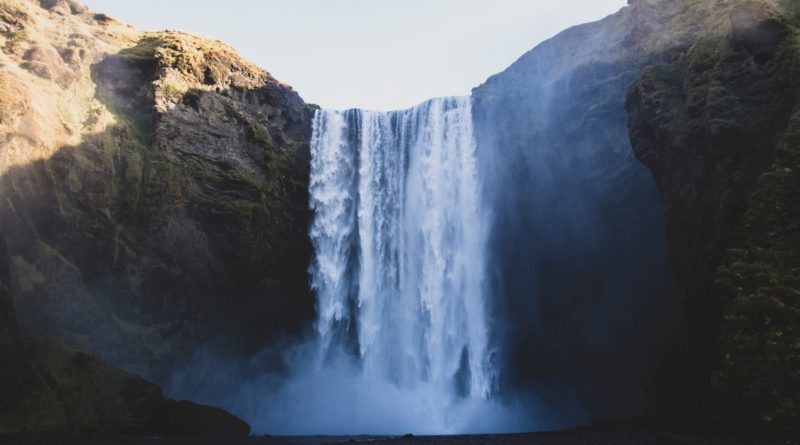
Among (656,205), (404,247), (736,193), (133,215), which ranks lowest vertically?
(736,193)

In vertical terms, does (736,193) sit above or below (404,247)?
below

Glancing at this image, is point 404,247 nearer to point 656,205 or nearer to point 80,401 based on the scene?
point 656,205

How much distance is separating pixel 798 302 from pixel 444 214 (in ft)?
69.5

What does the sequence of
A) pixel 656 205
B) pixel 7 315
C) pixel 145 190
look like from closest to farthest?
1. pixel 7 315
2. pixel 145 190
3. pixel 656 205

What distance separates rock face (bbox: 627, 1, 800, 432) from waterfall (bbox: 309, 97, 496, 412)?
41.5ft

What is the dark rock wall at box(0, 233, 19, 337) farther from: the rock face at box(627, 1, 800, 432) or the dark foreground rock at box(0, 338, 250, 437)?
the rock face at box(627, 1, 800, 432)

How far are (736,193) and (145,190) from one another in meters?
24.7

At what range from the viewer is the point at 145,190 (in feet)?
86.2

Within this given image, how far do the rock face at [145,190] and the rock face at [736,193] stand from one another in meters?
20.2

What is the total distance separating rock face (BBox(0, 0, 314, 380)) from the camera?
2223 centimetres

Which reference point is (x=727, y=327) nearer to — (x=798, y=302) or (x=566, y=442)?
(x=798, y=302)

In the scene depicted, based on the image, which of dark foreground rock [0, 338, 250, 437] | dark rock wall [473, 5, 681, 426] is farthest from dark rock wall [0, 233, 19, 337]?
dark rock wall [473, 5, 681, 426]

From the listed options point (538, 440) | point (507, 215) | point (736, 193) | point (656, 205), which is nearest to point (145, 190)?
point (507, 215)

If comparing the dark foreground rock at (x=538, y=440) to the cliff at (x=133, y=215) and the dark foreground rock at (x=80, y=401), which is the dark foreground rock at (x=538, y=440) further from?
the cliff at (x=133, y=215)
